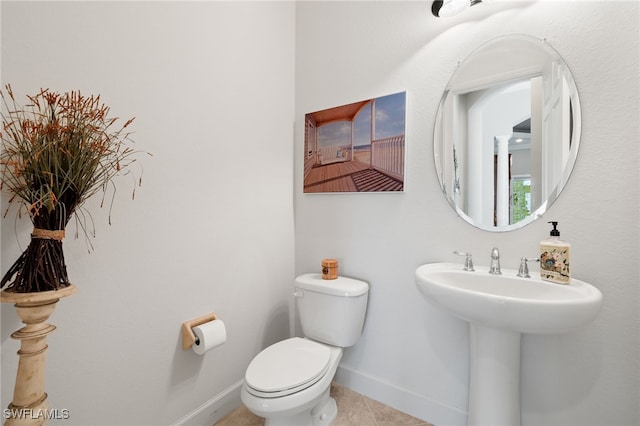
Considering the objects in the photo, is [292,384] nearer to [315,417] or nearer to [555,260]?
[315,417]

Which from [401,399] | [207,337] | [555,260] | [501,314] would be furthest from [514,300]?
[207,337]

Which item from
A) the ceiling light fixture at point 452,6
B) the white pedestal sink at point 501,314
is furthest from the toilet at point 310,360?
the ceiling light fixture at point 452,6

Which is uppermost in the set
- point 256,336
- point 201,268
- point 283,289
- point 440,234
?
point 440,234

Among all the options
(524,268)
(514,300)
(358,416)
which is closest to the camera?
(514,300)

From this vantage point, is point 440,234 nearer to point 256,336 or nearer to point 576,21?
point 576,21

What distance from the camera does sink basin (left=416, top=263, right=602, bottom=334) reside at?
0.88m

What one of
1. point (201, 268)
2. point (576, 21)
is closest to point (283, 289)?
point (201, 268)

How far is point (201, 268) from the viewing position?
1.45 meters

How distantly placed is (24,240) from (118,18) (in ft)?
2.95

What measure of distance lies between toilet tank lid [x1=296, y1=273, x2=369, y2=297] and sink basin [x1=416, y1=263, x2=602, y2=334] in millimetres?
407

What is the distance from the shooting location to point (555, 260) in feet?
3.53

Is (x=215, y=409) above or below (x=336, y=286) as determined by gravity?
below

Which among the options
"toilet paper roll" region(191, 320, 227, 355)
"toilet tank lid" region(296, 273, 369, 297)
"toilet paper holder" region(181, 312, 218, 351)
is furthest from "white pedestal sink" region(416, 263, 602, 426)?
"toilet paper holder" region(181, 312, 218, 351)

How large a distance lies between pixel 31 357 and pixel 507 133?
1.91 m
